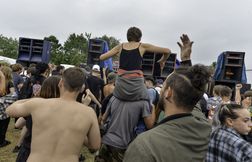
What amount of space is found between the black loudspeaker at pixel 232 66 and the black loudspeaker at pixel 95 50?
418 cm

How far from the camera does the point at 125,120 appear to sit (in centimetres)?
404

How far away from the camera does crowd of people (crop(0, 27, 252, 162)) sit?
1707mm

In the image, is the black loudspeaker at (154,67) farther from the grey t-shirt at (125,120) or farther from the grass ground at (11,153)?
the grey t-shirt at (125,120)

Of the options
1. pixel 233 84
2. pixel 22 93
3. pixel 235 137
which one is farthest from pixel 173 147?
pixel 233 84

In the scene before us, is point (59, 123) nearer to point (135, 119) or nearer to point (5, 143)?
point (135, 119)

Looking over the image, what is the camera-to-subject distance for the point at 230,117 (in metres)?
2.90

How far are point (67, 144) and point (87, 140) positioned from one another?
25 centimetres

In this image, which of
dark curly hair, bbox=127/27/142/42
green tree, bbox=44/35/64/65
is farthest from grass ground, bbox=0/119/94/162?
green tree, bbox=44/35/64/65

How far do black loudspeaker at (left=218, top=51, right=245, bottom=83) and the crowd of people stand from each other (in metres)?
4.57

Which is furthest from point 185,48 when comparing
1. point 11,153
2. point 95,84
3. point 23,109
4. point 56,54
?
point 56,54

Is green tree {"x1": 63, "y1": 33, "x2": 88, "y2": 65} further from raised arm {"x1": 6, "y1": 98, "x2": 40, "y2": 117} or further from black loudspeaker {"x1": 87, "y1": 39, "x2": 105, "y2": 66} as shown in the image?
raised arm {"x1": 6, "y1": 98, "x2": 40, "y2": 117}

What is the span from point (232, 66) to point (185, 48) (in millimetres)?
7473

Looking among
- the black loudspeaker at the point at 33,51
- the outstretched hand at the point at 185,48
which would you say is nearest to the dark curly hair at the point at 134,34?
the outstretched hand at the point at 185,48

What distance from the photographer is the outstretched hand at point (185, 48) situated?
115 inches
